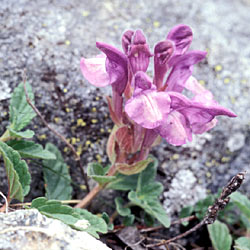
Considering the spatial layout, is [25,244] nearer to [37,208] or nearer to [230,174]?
[37,208]

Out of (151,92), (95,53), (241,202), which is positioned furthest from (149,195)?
(95,53)

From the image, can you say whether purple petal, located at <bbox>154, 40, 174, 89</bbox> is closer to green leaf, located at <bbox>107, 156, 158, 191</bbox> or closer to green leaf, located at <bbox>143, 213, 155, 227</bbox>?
green leaf, located at <bbox>107, 156, 158, 191</bbox>

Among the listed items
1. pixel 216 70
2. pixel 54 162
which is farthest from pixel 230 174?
pixel 54 162

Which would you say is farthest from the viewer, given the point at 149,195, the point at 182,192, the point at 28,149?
the point at 182,192

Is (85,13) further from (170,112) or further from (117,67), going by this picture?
(170,112)

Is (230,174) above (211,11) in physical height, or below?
below

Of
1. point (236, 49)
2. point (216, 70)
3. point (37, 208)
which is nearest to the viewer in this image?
point (37, 208)

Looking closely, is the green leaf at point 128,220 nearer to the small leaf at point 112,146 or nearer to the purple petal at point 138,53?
the small leaf at point 112,146
